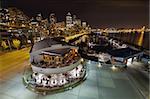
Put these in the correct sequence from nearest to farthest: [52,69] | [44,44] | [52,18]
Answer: [52,69]
[44,44]
[52,18]

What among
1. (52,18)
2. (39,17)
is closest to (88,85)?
(52,18)

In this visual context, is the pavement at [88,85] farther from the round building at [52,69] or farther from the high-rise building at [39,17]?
the high-rise building at [39,17]

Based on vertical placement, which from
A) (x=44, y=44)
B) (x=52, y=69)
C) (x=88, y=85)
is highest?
(x=44, y=44)

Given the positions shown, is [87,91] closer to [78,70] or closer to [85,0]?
[78,70]

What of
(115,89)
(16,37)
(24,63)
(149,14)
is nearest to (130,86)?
(115,89)

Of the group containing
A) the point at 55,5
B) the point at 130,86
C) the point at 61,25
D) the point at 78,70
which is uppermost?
the point at 55,5

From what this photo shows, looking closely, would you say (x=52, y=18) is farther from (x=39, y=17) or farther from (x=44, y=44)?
(x=44, y=44)
